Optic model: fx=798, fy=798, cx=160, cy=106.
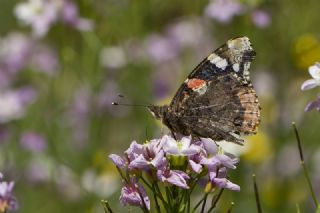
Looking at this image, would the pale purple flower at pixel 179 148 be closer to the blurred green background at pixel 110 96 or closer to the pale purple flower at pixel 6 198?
the pale purple flower at pixel 6 198

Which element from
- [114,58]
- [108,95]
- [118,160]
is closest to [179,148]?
[118,160]

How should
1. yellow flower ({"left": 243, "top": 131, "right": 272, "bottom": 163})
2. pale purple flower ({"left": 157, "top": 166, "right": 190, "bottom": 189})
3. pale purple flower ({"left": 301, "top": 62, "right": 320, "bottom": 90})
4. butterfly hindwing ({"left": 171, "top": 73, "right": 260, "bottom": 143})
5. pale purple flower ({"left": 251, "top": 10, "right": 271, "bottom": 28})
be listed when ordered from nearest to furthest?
pale purple flower ({"left": 157, "top": 166, "right": 190, "bottom": 189})
pale purple flower ({"left": 301, "top": 62, "right": 320, "bottom": 90})
butterfly hindwing ({"left": 171, "top": 73, "right": 260, "bottom": 143})
pale purple flower ({"left": 251, "top": 10, "right": 271, "bottom": 28})
yellow flower ({"left": 243, "top": 131, "right": 272, "bottom": 163})

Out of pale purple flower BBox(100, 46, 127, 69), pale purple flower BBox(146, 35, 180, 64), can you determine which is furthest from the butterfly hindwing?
pale purple flower BBox(146, 35, 180, 64)

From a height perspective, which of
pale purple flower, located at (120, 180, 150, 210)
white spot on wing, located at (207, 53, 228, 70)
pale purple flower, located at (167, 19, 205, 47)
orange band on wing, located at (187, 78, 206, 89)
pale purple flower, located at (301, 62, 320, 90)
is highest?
pale purple flower, located at (301, 62, 320, 90)

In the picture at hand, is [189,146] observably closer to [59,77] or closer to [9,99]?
[9,99]

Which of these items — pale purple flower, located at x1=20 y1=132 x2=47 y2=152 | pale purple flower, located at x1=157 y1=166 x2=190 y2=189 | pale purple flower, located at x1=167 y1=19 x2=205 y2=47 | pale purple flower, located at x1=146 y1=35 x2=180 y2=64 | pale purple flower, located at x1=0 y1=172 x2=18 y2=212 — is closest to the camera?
pale purple flower, located at x1=157 y1=166 x2=190 y2=189

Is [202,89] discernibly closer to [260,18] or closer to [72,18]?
[260,18]

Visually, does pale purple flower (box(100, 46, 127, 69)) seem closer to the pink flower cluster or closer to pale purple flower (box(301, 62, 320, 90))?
pale purple flower (box(301, 62, 320, 90))

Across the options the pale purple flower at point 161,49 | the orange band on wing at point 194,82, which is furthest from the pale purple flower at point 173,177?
the pale purple flower at point 161,49
